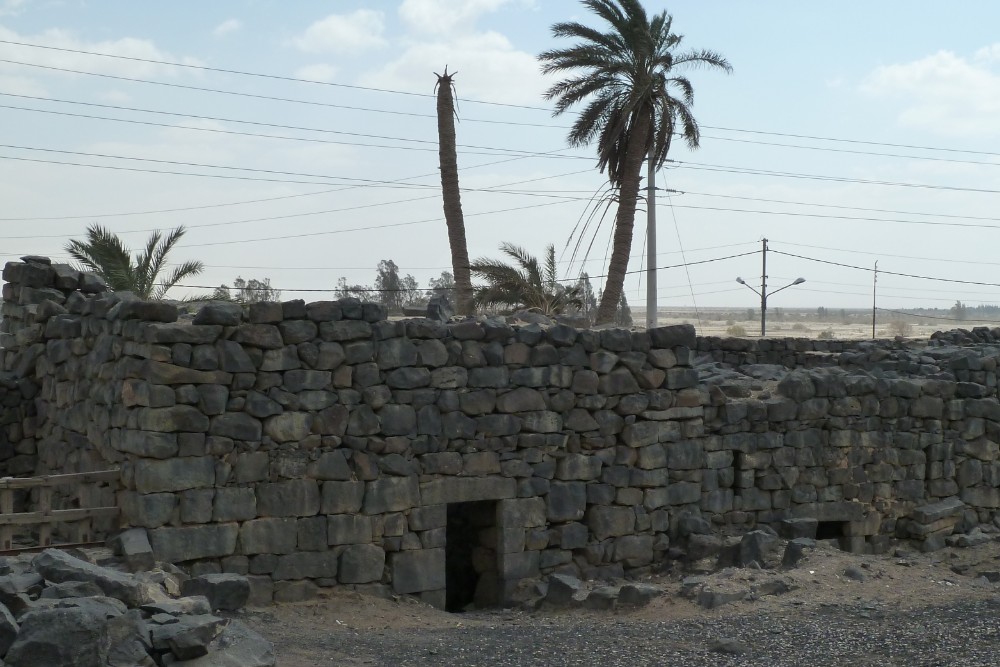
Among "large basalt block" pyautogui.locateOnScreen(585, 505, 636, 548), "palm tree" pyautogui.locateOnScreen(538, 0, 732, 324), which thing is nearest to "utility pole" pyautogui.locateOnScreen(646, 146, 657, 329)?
"palm tree" pyautogui.locateOnScreen(538, 0, 732, 324)

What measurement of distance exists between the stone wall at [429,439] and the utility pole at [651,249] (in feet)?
54.3

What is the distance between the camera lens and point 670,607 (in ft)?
28.8

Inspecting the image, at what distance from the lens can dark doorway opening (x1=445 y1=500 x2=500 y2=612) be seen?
33.6ft

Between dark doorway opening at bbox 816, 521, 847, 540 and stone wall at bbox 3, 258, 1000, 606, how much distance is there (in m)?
0.12

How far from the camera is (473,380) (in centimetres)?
980

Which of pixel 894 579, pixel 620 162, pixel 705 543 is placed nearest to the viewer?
pixel 894 579

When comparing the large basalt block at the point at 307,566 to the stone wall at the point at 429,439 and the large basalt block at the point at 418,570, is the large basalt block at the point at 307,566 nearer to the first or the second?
the stone wall at the point at 429,439

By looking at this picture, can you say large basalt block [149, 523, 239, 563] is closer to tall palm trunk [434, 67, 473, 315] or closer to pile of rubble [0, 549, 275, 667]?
pile of rubble [0, 549, 275, 667]

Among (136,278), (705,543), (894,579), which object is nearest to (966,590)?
(894,579)

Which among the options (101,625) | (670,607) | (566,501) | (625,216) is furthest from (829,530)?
(625,216)

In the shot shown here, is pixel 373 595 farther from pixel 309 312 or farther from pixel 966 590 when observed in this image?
pixel 966 590

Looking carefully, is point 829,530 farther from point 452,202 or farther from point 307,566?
point 452,202

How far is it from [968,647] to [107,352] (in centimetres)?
701

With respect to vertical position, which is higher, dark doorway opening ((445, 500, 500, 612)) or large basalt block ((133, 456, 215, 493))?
large basalt block ((133, 456, 215, 493))
